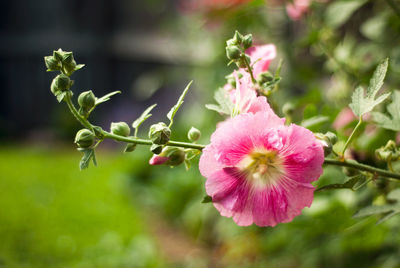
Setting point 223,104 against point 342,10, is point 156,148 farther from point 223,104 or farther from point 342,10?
point 342,10

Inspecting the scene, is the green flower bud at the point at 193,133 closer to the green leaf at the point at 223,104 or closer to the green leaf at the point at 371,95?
the green leaf at the point at 223,104

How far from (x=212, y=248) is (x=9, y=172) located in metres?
2.24

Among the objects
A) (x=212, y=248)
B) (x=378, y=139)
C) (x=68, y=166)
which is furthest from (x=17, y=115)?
(x=378, y=139)

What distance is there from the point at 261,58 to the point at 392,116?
0.58 feet

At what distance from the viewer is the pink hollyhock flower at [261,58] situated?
50 cm

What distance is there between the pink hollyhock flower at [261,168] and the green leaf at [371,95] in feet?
0.25

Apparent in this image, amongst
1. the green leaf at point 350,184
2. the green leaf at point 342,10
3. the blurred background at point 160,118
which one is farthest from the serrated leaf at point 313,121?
the green leaf at point 342,10

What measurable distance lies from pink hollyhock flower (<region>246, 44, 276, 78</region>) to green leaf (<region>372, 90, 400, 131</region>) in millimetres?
145

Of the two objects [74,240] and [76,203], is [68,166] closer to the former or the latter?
[76,203]

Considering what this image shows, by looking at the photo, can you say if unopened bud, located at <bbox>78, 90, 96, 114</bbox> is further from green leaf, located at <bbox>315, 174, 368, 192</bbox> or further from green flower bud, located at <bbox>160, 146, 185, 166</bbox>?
green leaf, located at <bbox>315, 174, 368, 192</bbox>

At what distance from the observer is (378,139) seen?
2.14 feet

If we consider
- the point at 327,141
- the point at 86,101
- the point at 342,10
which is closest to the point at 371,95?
the point at 327,141

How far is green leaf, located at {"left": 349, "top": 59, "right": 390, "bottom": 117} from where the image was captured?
1.39 ft

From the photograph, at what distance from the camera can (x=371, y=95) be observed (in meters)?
0.44
